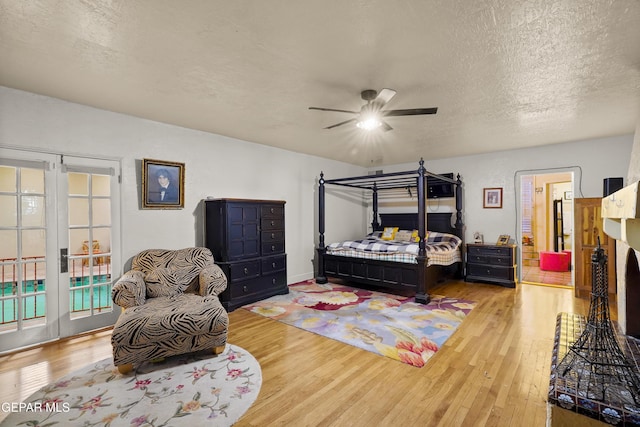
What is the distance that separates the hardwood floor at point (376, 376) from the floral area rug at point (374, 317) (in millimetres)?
154

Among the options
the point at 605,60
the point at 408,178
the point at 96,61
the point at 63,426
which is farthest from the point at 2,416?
the point at 408,178

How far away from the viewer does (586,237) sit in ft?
14.8

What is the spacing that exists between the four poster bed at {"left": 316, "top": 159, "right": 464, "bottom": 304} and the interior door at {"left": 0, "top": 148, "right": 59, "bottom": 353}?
384 cm

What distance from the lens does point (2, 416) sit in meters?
1.98

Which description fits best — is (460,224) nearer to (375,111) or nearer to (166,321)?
(375,111)

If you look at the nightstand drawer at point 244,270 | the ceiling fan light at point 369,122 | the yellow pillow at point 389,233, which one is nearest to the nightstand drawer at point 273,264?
the nightstand drawer at point 244,270

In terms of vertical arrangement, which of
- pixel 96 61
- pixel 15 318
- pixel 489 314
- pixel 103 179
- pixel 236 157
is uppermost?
pixel 96 61

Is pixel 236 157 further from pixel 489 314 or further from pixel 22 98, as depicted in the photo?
pixel 489 314

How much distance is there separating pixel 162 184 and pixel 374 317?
3303 mm

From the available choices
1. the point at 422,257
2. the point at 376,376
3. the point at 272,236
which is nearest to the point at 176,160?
the point at 272,236

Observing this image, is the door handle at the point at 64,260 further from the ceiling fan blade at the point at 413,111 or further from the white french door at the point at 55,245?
the ceiling fan blade at the point at 413,111

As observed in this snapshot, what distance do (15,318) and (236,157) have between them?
10.5 feet

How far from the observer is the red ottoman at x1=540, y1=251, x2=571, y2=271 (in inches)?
257

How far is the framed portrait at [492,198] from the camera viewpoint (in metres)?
5.75
